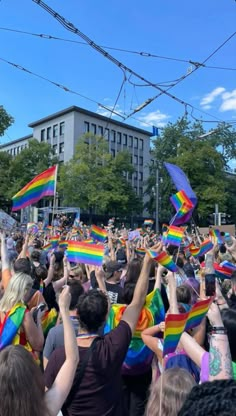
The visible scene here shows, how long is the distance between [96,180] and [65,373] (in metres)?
48.1

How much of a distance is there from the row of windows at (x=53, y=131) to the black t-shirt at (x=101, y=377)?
62483 mm

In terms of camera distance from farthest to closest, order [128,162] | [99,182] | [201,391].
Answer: [128,162], [99,182], [201,391]

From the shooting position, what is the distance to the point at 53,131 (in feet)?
216

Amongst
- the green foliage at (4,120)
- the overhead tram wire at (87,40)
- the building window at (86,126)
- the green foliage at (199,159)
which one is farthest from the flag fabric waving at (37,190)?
the building window at (86,126)

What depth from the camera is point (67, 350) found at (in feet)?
8.02

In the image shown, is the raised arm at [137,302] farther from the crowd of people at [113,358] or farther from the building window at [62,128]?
the building window at [62,128]

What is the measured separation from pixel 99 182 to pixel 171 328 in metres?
47.8

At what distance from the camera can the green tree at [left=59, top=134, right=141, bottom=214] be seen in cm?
4956

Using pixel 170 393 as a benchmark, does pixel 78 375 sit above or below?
below

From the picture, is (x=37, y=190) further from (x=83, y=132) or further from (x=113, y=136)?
(x=113, y=136)

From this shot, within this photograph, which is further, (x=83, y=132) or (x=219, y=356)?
(x=83, y=132)

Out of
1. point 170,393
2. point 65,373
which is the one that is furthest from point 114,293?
point 170,393

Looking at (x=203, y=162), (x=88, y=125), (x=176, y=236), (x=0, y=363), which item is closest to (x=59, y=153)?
(x=88, y=125)

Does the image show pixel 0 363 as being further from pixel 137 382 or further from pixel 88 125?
pixel 88 125
